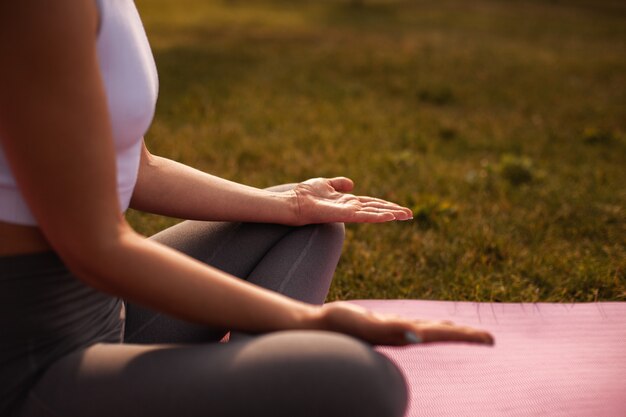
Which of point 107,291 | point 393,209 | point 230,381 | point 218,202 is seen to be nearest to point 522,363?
point 393,209

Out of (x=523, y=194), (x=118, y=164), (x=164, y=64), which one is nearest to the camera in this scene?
(x=118, y=164)

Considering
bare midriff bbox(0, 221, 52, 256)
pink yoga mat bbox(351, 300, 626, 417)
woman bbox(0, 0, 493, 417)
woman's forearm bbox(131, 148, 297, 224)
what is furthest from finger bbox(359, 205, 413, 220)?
bare midriff bbox(0, 221, 52, 256)

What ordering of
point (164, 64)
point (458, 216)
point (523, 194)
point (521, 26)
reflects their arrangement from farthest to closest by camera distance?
point (521, 26) → point (164, 64) → point (523, 194) → point (458, 216)

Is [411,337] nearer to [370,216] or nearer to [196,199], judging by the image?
[370,216]

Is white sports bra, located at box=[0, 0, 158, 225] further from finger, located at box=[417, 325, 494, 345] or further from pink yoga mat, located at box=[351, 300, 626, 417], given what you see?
pink yoga mat, located at box=[351, 300, 626, 417]

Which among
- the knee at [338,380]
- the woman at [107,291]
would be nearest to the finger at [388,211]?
the woman at [107,291]

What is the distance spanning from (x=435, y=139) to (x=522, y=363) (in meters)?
2.83

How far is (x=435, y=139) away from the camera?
15.5 feet

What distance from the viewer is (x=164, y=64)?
21.6ft

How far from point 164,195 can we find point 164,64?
5118 millimetres

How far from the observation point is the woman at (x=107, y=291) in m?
1.09

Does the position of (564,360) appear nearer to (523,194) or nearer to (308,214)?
(308,214)

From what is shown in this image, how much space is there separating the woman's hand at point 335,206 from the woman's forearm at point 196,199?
0.11 ft

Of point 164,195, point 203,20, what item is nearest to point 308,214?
point 164,195
